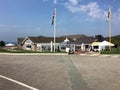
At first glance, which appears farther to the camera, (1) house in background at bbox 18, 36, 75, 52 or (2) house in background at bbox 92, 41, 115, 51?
(1) house in background at bbox 18, 36, 75, 52

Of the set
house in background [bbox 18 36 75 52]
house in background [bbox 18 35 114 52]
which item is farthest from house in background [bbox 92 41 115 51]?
house in background [bbox 18 36 75 52]

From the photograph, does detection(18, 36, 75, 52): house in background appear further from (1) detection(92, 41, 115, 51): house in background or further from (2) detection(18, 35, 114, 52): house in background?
(1) detection(92, 41, 115, 51): house in background

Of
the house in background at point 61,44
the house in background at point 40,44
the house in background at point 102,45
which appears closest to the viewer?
the house in background at point 102,45

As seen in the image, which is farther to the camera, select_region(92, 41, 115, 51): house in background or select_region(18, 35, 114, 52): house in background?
select_region(18, 35, 114, 52): house in background

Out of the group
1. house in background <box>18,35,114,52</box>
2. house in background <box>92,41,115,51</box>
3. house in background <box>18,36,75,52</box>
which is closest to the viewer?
house in background <box>92,41,115,51</box>

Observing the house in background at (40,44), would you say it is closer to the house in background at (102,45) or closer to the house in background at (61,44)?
the house in background at (61,44)

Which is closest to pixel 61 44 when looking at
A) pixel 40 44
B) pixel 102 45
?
pixel 40 44

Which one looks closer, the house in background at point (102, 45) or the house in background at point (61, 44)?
the house in background at point (102, 45)

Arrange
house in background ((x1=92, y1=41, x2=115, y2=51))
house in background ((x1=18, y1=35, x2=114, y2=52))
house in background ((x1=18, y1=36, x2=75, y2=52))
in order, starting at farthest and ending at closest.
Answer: house in background ((x1=18, y1=35, x2=114, y2=52)) → house in background ((x1=18, y1=36, x2=75, y2=52)) → house in background ((x1=92, y1=41, x2=115, y2=51))

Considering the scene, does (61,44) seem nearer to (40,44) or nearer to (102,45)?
(40,44)

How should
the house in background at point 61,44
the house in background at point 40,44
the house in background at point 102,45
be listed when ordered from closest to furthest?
1. the house in background at point 102,45
2. the house in background at point 40,44
3. the house in background at point 61,44

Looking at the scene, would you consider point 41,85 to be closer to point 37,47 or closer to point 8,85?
point 8,85

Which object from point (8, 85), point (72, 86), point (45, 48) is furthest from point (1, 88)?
point (45, 48)

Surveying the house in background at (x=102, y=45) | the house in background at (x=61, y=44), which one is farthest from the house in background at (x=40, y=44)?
the house in background at (x=102, y=45)
